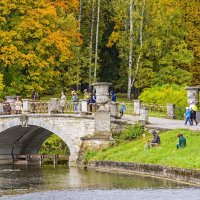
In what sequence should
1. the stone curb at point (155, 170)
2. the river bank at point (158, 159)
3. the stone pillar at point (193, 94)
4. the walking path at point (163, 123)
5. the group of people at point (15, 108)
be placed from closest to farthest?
the stone curb at point (155, 170) < the river bank at point (158, 159) < the walking path at point (163, 123) < the stone pillar at point (193, 94) < the group of people at point (15, 108)

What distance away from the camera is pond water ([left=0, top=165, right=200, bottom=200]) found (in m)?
32.2

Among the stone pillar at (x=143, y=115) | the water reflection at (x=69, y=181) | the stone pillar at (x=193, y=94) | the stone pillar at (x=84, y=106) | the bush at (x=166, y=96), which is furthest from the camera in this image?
the bush at (x=166, y=96)

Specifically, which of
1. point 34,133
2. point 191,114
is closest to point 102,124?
point 191,114

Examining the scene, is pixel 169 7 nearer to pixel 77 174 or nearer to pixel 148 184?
pixel 77 174

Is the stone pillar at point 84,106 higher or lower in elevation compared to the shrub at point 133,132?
higher

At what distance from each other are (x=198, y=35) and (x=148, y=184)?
3756cm

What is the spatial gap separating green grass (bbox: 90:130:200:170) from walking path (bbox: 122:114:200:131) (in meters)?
1.45

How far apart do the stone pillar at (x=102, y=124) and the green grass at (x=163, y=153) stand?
1337mm

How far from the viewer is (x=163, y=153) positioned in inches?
1566

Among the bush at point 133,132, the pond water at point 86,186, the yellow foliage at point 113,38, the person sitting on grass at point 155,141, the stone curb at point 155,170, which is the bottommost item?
the pond water at point 86,186

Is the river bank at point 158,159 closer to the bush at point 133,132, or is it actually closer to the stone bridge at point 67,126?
the bush at point 133,132

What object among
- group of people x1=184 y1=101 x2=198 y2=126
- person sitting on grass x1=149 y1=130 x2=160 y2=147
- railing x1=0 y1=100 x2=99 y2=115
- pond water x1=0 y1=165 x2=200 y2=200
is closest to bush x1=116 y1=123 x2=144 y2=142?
railing x1=0 y1=100 x2=99 y2=115

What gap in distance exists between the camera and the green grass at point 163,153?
A: 122 feet

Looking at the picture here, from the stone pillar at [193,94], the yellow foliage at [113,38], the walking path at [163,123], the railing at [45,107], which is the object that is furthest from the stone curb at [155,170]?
the yellow foliage at [113,38]
